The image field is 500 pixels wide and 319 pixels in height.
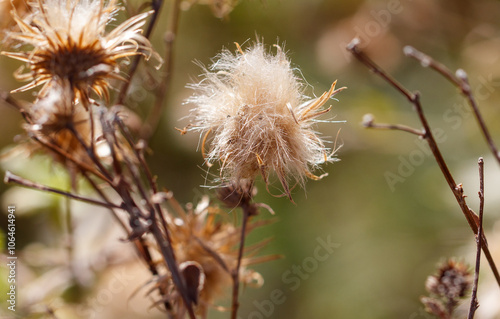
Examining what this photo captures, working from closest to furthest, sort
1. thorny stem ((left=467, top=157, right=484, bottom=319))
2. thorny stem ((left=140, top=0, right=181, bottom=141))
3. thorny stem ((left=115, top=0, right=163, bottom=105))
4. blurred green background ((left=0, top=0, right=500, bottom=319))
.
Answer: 1. thorny stem ((left=467, top=157, right=484, bottom=319))
2. thorny stem ((left=115, top=0, right=163, bottom=105))
3. thorny stem ((left=140, top=0, right=181, bottom=141))
4. blurred green background ((left=0, top=0, right=500, bottom=319))

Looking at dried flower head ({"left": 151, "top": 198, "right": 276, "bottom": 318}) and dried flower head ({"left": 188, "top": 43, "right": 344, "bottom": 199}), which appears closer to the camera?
dried flower head ({"left": 188, "top": 43, "right": 344, "bottom": 199})

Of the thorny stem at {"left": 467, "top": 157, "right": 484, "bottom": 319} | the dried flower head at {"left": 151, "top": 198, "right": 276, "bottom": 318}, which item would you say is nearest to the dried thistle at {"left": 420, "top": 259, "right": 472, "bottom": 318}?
the thorny stem at {"left": 467, "top": 157, "right": 484, "bottom": 319}

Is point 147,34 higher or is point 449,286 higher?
point 147,34

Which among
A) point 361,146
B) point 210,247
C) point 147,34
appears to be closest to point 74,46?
point 147,34

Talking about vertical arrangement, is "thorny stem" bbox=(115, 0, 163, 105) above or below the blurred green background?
above

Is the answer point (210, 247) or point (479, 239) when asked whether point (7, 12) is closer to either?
point (210, 247)

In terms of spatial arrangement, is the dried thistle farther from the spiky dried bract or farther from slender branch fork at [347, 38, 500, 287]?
the spiky dried bract
